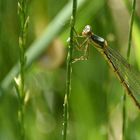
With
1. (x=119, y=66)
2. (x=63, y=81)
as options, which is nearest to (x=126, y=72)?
(x=119, y=66)

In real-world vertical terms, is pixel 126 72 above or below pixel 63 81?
below

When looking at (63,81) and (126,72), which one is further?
(63,81)

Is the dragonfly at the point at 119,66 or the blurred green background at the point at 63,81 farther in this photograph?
the blurred green background at the point at 63,81

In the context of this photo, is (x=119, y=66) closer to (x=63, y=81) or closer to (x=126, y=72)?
(x=126, y=72)

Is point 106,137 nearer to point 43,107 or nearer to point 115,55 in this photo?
point 115,55

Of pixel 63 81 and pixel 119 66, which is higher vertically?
pixel 63 81

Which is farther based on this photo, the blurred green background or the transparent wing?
the blurred green background
